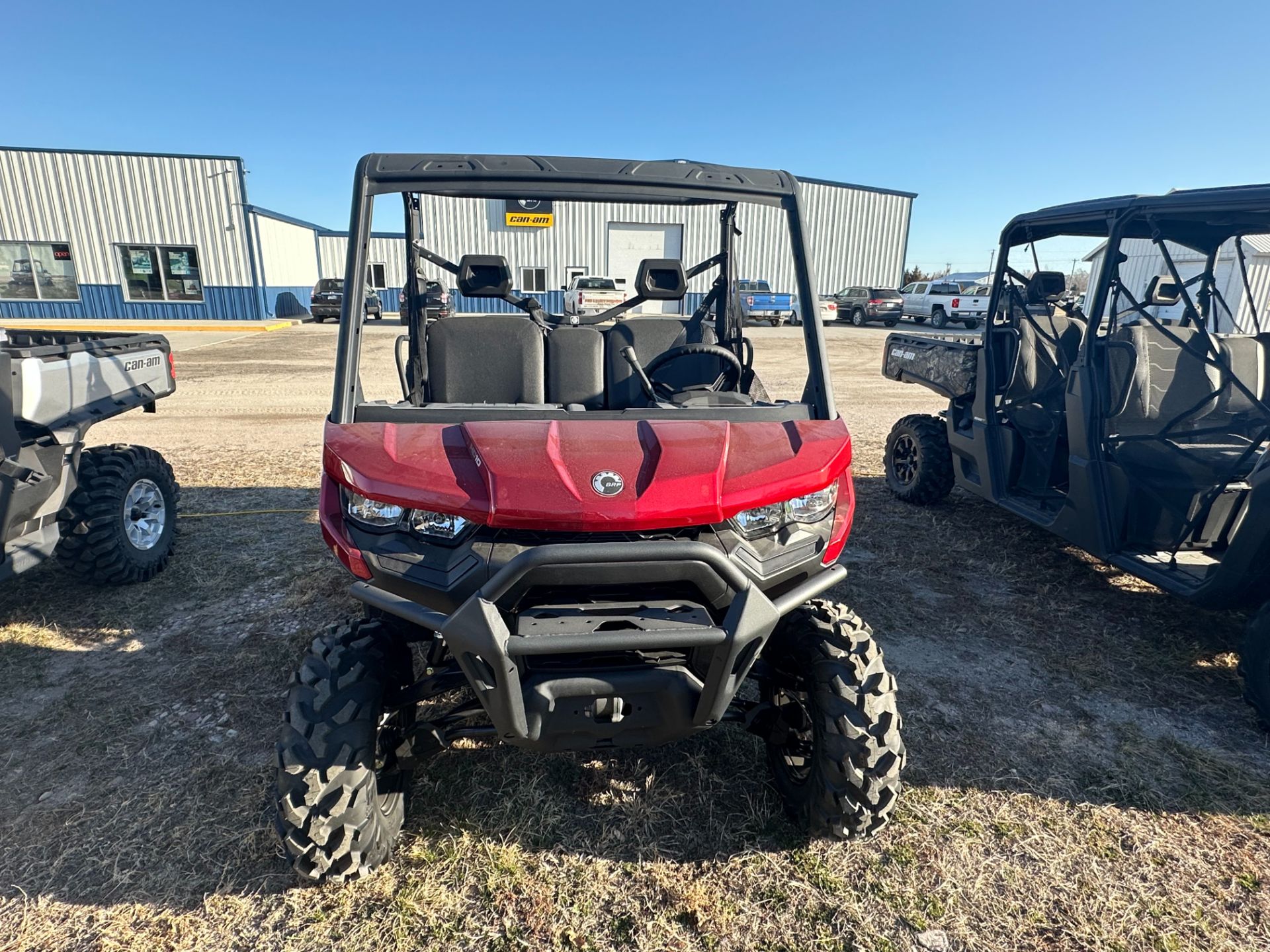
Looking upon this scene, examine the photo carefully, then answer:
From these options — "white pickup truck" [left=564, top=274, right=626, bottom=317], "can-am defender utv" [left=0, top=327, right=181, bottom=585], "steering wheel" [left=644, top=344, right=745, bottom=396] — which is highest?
"white pickup truck" [left=564, top=274, right=626, bottom=317]

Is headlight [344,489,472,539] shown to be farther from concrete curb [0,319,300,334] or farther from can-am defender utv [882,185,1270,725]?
concrete curb [0,319,300,334]

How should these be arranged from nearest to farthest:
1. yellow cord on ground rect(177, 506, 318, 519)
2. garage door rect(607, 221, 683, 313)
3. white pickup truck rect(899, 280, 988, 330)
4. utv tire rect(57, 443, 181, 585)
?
utv tire rect(57, 443, 181, 585) < yellow cord on ground rect(177, 506, 318, 519) < white pickup truck rect(899, 280, 988, 330) < garage door rect(607, 221, 683, 313)

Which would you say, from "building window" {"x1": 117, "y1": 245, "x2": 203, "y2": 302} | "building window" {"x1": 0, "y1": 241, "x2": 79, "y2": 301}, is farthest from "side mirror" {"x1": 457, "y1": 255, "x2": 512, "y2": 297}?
"building window" {"x1": 0, "y1": 241, "x2": 79, "y2": 301}

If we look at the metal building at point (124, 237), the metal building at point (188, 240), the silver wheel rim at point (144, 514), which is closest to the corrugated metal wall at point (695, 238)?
the metal building at point (188, 240)

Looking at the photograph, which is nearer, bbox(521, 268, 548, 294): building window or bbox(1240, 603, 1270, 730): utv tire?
bbox(1240, 603, 1270, 730): utv tire

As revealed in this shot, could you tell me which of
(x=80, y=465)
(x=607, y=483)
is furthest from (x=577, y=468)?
(x=80, y=465)

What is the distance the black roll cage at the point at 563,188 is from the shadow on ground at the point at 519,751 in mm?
1384

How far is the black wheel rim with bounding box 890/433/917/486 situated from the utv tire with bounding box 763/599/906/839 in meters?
3.78

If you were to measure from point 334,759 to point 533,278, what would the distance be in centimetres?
2725

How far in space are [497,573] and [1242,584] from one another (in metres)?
3.19

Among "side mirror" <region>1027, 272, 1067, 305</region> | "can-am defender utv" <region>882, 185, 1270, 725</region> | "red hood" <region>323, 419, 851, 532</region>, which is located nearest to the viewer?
"red hood" <region>323, 419, 851, 532</region>

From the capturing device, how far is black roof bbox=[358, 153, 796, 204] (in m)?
2.26

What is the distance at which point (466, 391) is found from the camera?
3.05 meters

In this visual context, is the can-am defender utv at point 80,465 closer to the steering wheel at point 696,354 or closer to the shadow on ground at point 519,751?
the shadow on ground at point 519,751
